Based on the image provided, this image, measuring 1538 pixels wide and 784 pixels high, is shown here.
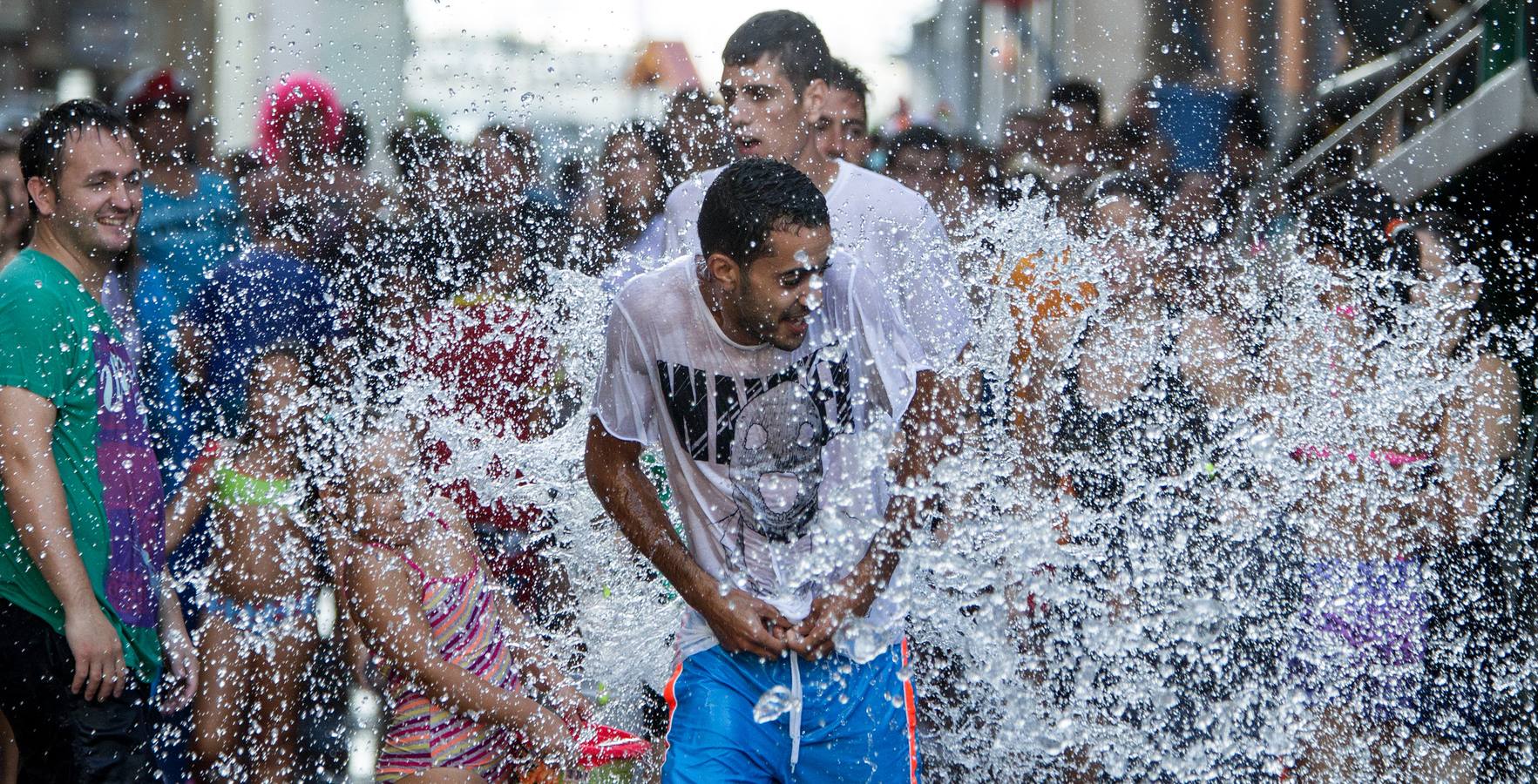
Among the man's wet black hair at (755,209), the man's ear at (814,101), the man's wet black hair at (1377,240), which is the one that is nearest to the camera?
the man's wet black hair at (755,209)

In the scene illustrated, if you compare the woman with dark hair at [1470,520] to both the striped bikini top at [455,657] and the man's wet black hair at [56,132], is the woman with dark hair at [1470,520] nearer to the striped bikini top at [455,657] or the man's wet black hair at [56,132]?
the striped bikini top at [455,657]

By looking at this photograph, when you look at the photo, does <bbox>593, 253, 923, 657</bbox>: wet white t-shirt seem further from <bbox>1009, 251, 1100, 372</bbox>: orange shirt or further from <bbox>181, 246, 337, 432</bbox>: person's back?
<bbox>181, 246, 337, 432</bbox>: person's back

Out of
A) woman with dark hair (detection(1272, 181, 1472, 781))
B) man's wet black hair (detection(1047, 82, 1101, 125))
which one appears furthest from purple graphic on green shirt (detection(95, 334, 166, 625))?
man's wet black hair (detection(1047, 82, 1101, 125))

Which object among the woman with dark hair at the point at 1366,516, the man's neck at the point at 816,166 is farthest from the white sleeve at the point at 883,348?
the woman with dark hair at the point at 1366,516

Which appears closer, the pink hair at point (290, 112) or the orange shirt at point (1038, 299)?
the orange shirt at point (1038, 299)

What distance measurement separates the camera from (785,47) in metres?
4.25

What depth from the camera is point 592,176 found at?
17.7 feet

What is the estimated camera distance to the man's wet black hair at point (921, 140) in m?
6.07

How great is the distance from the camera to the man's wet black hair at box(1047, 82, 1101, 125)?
6.34 meters

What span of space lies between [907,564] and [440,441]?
1695 mm

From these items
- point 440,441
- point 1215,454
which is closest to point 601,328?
point 440,441

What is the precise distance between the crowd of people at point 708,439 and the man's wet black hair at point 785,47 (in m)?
0.01

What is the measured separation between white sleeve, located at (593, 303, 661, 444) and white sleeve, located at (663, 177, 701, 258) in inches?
35.6

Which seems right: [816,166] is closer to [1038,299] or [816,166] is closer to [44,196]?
[1038,299]
